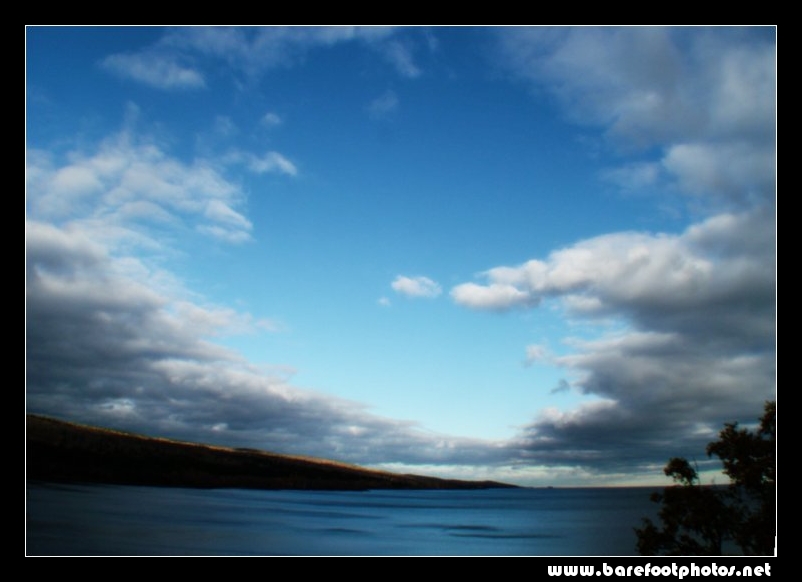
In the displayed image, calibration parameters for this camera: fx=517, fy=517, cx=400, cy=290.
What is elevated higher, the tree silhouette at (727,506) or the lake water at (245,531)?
the tree silhouette at (727,506)

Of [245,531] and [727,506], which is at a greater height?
[727,506]

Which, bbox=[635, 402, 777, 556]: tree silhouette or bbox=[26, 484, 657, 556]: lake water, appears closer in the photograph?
bbox=[635, 402, 777, 556]: tree silhouette

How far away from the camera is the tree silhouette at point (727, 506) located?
49.9 feet

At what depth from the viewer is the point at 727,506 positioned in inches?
650

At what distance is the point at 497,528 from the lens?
107250 mm

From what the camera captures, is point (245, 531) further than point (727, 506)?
Yes

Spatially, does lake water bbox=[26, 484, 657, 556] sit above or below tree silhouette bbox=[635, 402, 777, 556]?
below

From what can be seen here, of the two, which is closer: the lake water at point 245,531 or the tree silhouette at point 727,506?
the tree silhouette at point 727,506

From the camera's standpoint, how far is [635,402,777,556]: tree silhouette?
15.2m
